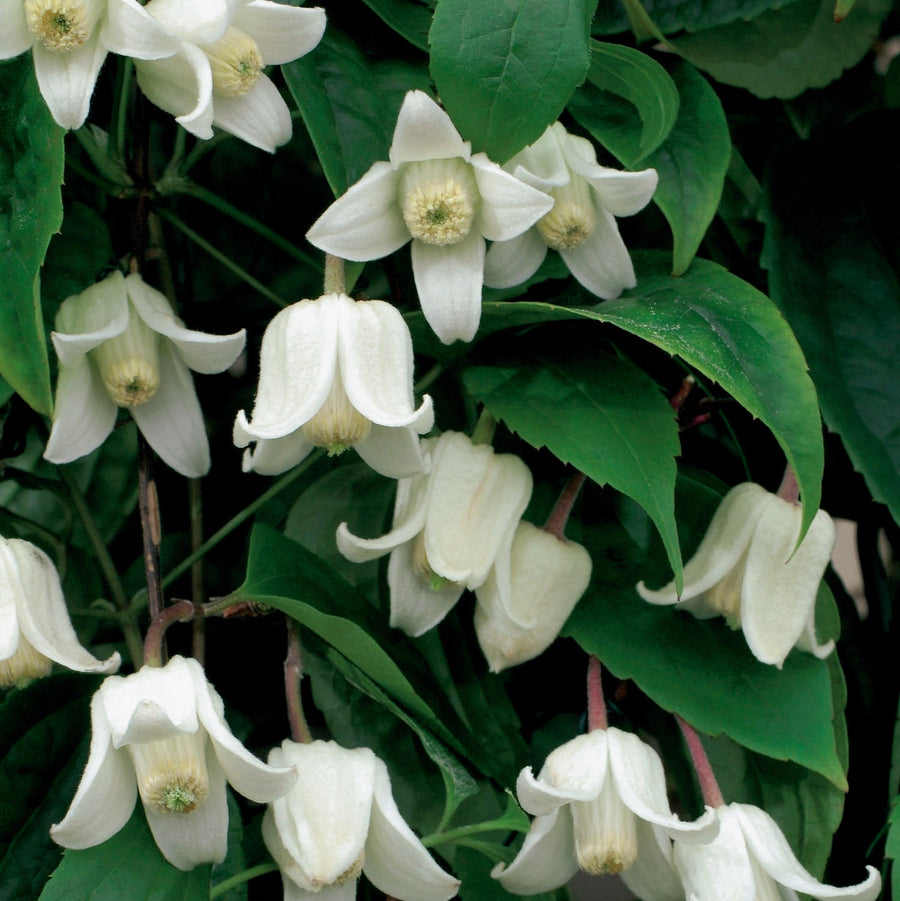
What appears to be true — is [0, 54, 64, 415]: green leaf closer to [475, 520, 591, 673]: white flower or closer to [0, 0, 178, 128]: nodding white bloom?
[0, 0, 178, 128]: nodding white bloom

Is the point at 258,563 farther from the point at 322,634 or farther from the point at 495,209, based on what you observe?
the point at 495,209

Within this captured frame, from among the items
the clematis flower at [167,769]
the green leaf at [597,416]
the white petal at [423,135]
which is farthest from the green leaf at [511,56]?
the clematis flower at [167,769]

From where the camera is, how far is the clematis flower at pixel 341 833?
447 mm

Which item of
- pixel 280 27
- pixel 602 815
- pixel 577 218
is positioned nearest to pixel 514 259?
pixel 577 218

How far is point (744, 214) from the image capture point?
0.65 m

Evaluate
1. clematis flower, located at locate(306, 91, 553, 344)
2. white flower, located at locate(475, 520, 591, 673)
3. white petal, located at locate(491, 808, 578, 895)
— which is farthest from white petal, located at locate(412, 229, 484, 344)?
white petal, located at locate(491, 808, 578, 895)

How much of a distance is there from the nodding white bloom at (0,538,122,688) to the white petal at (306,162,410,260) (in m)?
0.18

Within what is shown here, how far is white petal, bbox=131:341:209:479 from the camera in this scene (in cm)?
53

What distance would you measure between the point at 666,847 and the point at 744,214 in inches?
13.6

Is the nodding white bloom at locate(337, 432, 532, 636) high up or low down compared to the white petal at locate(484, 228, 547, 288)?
down

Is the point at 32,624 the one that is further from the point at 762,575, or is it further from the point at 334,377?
the point at 762,575

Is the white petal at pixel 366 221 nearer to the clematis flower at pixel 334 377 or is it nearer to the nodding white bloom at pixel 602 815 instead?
the clematis flower at pixel 334 377

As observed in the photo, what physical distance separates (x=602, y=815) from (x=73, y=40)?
0.37 m

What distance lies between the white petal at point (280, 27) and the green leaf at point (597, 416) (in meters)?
0.16
